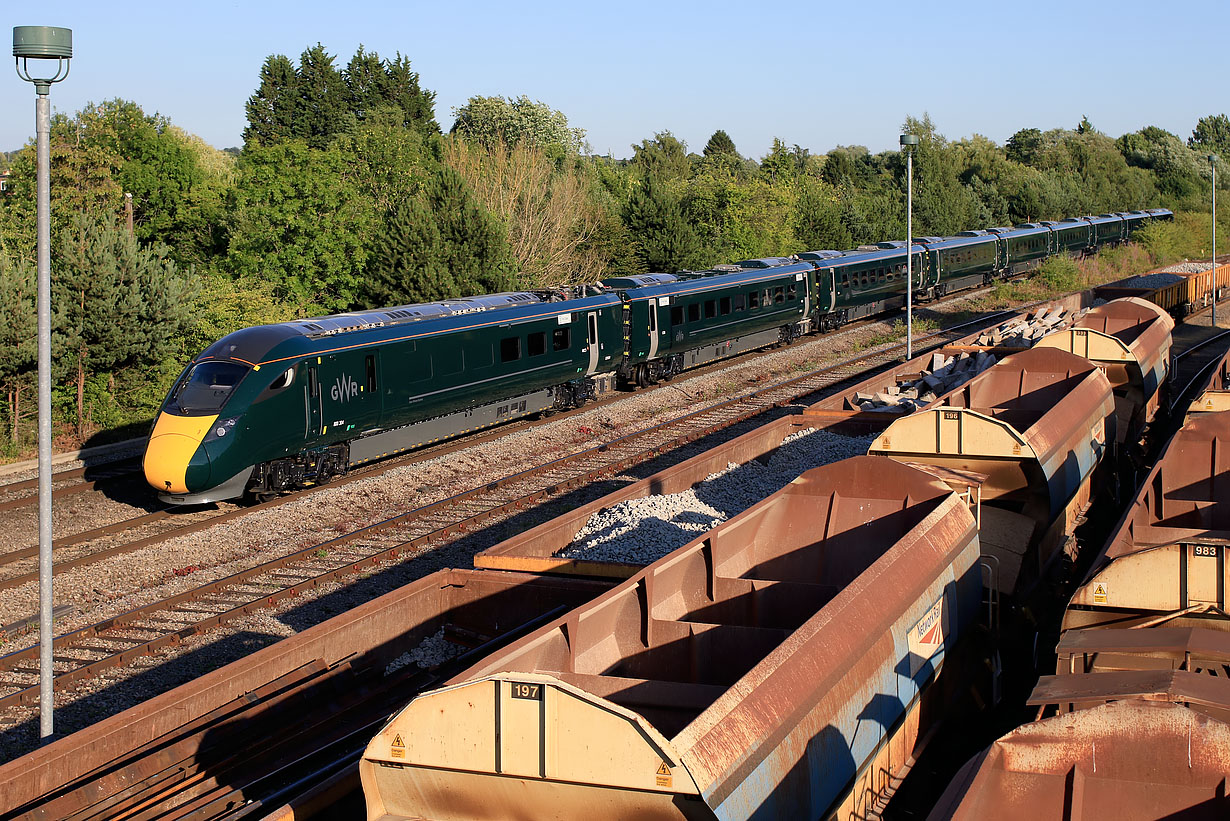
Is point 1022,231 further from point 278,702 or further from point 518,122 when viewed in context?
point 278,702

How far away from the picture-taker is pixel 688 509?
12.9 metres

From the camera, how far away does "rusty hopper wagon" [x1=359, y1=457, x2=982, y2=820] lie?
5258 millimetres

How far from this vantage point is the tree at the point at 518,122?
7900cm

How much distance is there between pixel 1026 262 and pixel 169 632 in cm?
5231

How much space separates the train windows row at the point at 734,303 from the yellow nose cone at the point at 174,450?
1470 centimetres

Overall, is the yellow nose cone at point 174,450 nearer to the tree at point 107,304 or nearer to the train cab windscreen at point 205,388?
the train cab windscreen at point 205,388

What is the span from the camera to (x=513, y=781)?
5395 millimetres

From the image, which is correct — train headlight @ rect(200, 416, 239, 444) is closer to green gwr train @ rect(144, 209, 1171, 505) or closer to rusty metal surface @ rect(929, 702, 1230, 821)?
green gwr train @ rect(144, 209, 1171, 505)

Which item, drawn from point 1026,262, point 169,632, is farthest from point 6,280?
point 1026,262

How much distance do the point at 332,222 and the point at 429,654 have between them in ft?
89.2

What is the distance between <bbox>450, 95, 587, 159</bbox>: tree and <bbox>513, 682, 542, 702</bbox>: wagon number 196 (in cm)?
7466

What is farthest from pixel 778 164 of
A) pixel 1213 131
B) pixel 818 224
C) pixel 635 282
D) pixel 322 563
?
pixel 1213 131

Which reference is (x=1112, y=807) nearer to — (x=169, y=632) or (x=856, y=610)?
(x=856, y=610)

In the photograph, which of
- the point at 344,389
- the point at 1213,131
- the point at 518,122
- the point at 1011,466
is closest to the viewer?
the point at 1011,466
